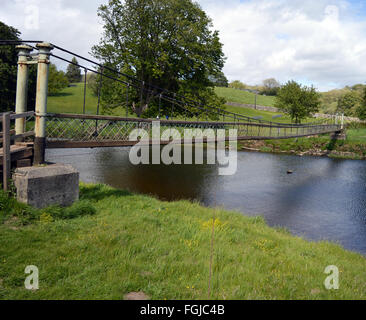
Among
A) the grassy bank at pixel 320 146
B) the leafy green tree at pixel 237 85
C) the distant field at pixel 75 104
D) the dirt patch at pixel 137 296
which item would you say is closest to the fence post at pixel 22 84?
the dirt patch at pixel 137 296

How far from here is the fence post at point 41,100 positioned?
740 cm

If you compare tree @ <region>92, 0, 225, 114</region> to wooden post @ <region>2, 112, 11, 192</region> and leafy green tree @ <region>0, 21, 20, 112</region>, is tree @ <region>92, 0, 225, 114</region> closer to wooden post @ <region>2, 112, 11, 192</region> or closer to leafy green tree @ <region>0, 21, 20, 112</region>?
leafy green tree @ <region>0, 21, 20, 112</region>

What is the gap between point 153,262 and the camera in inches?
201

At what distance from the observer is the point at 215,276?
4898mm

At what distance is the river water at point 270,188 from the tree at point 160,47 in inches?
210

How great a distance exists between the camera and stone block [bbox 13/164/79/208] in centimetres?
673

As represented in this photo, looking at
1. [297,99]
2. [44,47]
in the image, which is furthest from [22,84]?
[297,99]

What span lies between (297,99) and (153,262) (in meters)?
43.9

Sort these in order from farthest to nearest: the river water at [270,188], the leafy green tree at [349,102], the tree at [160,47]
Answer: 1. the leafy green tree at [349,102]
2. the tree at [160,47]
3. the river water at [270,188]

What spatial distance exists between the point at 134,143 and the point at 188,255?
19.7 feet

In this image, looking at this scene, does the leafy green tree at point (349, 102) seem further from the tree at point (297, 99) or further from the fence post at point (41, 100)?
the fence post at point (41, 100)

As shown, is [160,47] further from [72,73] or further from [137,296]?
[72,73]
